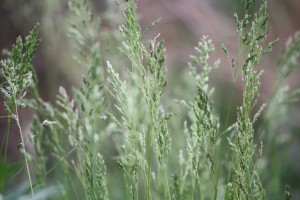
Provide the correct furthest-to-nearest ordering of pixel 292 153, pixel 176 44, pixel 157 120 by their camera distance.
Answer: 1. pixel 176 44
2. pixel 292 153
3. pixel 157 120

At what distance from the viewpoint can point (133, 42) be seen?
1063 mm

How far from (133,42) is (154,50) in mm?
48

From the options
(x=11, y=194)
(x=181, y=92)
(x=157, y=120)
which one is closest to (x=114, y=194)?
(x=181, y=92)

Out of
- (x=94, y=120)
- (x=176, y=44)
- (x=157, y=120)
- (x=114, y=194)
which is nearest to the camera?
(x=94, y=120)

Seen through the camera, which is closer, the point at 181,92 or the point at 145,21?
the point at 181,92

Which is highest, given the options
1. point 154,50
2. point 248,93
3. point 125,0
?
point 125,0

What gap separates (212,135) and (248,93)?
4.5 inches

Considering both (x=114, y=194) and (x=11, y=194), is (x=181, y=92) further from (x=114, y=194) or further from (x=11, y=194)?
(x=11, y=194)

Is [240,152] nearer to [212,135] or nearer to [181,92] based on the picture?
[212,135]

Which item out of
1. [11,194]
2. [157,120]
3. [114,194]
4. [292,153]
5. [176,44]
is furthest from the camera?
[176,44]

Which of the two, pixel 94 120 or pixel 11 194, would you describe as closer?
pixel 94 120

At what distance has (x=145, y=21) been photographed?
4.58 m

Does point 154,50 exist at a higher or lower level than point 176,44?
lower

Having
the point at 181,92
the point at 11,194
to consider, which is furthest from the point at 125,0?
the point at 181,92
